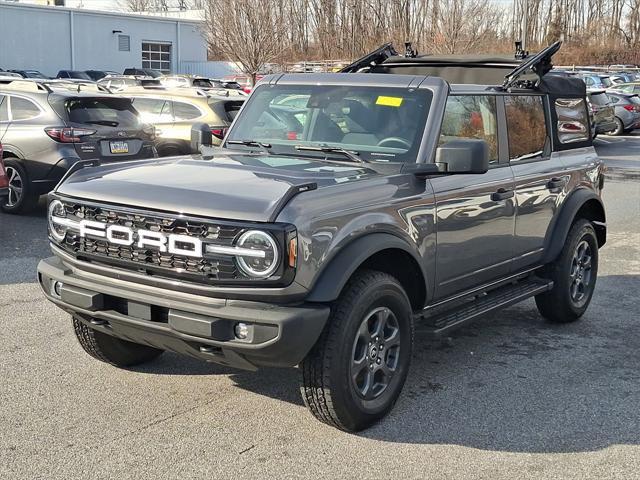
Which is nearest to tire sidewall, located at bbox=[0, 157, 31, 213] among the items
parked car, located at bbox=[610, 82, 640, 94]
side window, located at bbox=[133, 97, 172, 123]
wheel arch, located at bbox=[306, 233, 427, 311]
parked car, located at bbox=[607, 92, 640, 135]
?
Answer: side window, located at bbox=[133, 97, 172, 123]

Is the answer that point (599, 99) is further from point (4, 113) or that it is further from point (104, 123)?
point (4, 113)

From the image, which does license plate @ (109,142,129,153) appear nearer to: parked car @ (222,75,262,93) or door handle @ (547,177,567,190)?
door handle @ (547,177,567,190)

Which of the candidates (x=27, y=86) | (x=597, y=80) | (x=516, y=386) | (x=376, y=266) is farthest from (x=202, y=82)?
(x=376, y=266)

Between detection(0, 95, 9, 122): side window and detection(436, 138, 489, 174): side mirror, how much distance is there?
8.31m

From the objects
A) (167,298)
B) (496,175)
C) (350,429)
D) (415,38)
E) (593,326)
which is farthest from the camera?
(415,38)

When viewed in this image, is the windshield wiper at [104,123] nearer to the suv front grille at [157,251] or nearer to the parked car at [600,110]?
the suv front grille at [157,251]

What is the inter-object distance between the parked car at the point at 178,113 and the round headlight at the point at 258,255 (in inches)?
381

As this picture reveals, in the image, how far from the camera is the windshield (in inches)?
204

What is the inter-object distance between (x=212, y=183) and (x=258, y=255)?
617 mm

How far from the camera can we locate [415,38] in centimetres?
4925

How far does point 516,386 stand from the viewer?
527cm

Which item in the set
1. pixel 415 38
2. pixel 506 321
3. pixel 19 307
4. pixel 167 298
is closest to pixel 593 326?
pixel 506 321

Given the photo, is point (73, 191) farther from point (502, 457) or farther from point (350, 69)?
point (350, 69)

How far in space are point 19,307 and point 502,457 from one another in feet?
13.9
